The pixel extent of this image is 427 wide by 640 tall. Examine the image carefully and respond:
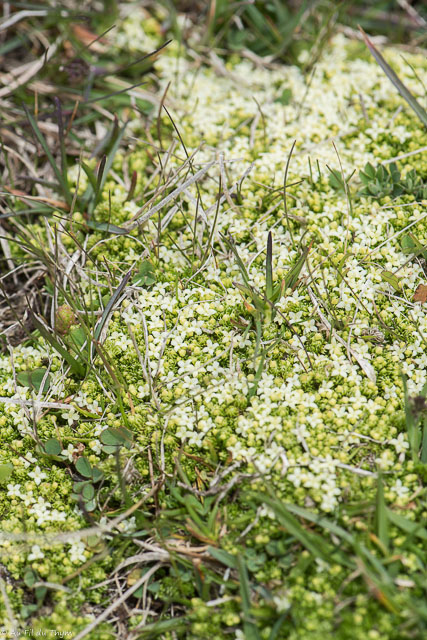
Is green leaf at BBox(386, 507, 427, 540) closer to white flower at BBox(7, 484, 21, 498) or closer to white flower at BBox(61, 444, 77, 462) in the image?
white flower at BBox(61, 444, 77, 462)

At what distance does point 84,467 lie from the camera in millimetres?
2934

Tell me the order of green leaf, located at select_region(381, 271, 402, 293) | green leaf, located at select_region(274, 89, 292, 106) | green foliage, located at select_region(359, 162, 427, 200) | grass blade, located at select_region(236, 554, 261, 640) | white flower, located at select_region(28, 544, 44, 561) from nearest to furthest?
grass blade, located at select_region(236, 554, 261, 640), white flower, located at select_region(28, 544, 44, 561), green leaf, located at select_region(381, 271, 402, 293), green foliage, located at select_region(359, 162, 427, 200), green leaf, located at select_region(274, 89, 292, 106)

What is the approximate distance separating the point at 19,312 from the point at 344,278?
227cm

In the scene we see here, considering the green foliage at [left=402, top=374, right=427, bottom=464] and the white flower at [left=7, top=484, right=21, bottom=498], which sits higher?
the green foliage at [left=402, top=374, right=427, bottom=464]

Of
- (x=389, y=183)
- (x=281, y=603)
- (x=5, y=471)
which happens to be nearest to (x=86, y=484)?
(x=5, y=471)

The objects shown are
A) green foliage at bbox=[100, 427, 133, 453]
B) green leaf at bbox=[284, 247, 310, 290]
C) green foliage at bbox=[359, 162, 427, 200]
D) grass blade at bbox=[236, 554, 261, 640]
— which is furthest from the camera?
green foliage at bbox=[359, 162, 427, 200]

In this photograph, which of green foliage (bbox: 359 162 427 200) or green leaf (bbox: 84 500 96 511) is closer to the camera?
green leaf (bbox: 84 500 96 511)

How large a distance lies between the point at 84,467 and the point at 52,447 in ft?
0.75

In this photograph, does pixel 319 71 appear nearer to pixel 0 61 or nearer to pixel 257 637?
pixel 0 61

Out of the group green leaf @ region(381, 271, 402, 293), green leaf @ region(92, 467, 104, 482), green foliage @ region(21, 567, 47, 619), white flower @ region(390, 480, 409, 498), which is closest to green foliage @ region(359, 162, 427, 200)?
green leaf @ region(381, 271, 402, 293)

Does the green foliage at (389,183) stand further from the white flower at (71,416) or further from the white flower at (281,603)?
the white flower at (281,603)

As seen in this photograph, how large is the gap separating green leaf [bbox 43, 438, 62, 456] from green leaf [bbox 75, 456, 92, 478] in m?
0.14

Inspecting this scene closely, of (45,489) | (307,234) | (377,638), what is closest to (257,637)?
(377,638)

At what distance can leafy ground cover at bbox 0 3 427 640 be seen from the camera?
2.51 meters
